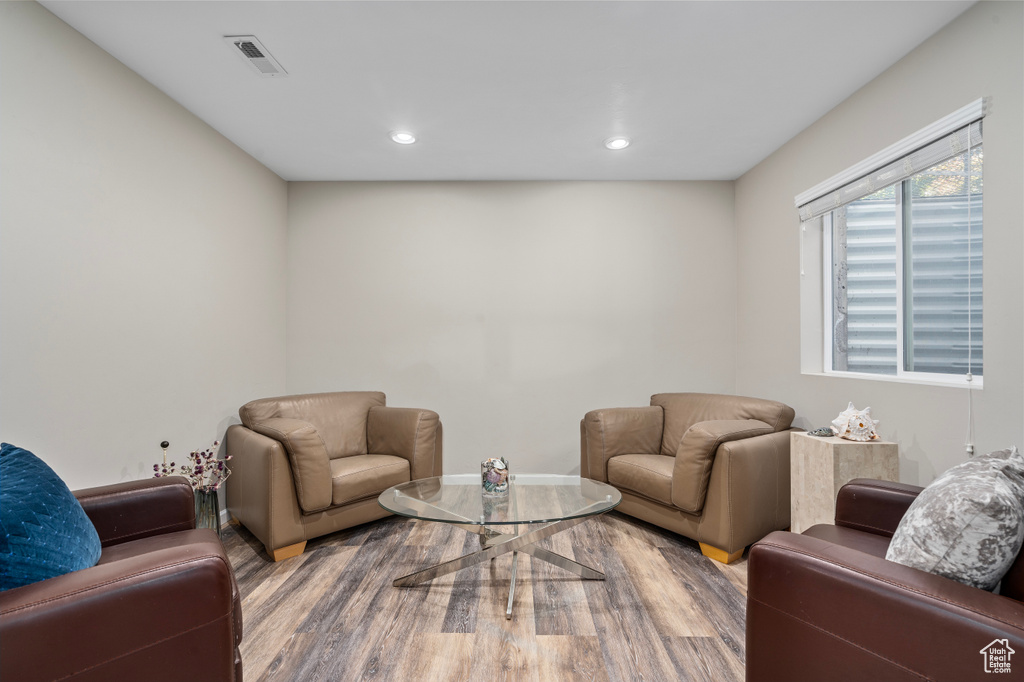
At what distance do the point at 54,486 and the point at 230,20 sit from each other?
195 centimetres

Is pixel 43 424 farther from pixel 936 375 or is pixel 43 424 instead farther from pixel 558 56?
pixel 936 375

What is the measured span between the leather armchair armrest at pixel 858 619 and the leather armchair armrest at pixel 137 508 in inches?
83.1

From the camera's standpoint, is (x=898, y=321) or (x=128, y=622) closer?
(x=128, y=622)

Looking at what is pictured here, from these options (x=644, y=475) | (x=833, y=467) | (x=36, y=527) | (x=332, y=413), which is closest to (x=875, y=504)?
(x=833, y=467)

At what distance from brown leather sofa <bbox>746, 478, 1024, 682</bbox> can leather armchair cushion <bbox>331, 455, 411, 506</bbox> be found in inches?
90.4

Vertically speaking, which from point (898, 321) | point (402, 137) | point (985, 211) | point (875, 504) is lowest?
point (875, 504)

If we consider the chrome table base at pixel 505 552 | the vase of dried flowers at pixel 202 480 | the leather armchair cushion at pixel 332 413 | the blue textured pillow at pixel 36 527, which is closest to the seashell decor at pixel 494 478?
the chrome table base at pixel 505 552

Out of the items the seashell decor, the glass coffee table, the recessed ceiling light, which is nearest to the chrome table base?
the glass coffee table

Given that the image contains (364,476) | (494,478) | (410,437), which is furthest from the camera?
(410,437)

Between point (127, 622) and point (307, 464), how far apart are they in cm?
168

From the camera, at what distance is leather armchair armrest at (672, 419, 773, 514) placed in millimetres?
2740

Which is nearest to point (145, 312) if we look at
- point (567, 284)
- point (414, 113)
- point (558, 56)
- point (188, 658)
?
point (414, 113)

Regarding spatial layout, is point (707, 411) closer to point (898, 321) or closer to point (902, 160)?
point (898, 321)

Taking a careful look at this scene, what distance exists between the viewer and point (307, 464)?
9.12 ft
